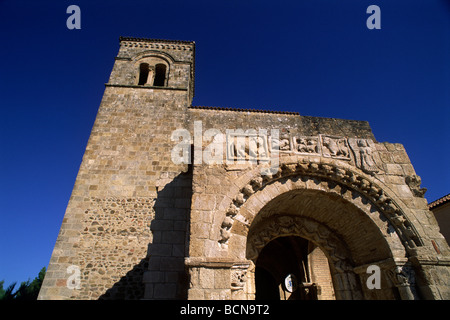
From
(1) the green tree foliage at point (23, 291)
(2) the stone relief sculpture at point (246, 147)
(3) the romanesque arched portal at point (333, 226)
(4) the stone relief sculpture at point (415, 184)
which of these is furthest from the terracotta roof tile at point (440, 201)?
(1) the green tree foliage at point (23, 291)

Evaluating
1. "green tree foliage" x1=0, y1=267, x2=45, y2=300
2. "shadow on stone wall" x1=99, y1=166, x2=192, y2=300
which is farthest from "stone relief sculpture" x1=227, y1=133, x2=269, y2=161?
"green tree foliage" x1=0, y1=267, x2=45, y2=300

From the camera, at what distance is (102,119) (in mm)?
10859

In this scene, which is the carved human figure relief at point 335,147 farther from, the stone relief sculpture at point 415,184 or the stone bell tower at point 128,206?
the stone bell tower at point 128,206

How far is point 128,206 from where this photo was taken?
28.2 feet

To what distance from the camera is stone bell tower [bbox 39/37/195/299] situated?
16.0 ft

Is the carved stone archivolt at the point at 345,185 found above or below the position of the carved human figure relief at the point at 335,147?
below

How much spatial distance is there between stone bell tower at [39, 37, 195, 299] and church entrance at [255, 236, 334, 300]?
18.0 feet

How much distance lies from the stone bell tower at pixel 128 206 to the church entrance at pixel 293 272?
18.0 ft

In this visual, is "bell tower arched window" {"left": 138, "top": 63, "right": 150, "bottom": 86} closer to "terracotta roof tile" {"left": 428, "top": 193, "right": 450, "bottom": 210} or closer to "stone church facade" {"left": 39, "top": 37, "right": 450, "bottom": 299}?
"stone church facade" {"left": 39, "top": 37, "right": 450, "bottom": 299}

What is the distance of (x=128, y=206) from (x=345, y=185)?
271 inches

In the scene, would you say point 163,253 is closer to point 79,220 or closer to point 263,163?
point 263,163

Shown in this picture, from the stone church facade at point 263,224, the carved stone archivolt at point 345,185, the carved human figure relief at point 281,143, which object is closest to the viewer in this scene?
the stone church facade at point 263,224

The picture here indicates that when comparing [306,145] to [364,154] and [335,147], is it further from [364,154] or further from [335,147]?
[364,154]

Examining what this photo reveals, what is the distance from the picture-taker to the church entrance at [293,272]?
895 centimetres
